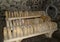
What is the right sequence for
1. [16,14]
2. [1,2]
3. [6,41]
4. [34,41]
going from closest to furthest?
[6,41], [34,41], [16,14], [1,2]

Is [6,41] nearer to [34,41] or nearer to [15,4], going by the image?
[34,41]

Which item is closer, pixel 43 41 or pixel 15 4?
pixel 43 41

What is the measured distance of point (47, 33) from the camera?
210 centimetres

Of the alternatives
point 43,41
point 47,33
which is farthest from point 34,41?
point 47,33

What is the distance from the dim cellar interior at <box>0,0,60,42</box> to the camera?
5.62 feet

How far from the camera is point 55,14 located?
10.7 ft

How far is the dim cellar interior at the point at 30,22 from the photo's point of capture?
1.71m

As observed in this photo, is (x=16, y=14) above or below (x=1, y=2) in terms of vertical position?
below

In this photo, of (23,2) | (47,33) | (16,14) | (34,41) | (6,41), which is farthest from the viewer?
(23,2)

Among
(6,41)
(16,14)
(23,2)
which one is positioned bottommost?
(6,41)

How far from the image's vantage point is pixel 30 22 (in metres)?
2.20

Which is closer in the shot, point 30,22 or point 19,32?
point 19,32

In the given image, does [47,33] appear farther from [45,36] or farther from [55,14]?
[55,14]

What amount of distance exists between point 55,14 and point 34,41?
1.50 metres
